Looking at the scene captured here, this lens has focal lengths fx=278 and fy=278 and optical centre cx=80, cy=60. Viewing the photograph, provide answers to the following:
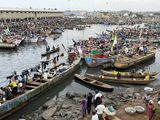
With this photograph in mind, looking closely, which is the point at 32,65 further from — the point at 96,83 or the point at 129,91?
the point at 129,91

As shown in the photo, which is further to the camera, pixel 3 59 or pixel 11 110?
pixel 3 59

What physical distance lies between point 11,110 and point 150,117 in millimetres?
10228

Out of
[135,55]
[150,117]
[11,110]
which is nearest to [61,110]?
[11,110]

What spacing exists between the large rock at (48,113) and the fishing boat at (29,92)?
7.85 ft

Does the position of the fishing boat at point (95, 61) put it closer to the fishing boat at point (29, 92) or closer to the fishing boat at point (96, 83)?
the fishing boat at point (29, 92)

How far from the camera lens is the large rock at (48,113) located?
19.6 meters

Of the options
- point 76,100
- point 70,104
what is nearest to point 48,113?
point 70,104

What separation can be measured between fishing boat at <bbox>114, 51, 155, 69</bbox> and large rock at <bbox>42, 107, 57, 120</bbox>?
49.7 ft

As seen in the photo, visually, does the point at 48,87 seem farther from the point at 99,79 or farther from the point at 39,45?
the point at 39,45

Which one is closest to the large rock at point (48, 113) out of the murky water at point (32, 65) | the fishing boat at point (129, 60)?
the murky water at point (32, 65)

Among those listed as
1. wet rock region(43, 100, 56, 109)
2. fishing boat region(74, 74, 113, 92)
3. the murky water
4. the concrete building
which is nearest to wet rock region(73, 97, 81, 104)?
wet rock region(43, 100, 56, 109)

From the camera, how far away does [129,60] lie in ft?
120

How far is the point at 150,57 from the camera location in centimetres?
4181

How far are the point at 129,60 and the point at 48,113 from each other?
61.8 ft
